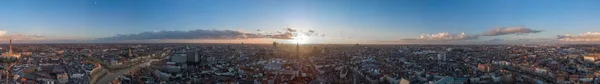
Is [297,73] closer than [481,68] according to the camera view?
Yes

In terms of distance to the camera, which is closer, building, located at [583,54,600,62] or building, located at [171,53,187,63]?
building, located at [171,53,187,63]

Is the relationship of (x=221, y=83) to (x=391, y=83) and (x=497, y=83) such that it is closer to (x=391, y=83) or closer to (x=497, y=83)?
(x=391, y=83)

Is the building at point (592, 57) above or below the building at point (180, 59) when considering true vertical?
below

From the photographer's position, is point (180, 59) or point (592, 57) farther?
point (592, 57)

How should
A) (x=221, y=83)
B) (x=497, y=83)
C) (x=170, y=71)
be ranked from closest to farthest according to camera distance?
1. (x=221, y=83)
2. (x=497, y=83)
3. (x=170, y=71)

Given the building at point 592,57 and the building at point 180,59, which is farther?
the building at point 592,57

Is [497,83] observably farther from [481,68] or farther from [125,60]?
[125,60]

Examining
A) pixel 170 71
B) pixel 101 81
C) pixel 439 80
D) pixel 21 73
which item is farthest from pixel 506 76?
pixel 21 73

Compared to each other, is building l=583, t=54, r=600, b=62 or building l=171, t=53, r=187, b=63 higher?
building l=171, t=53, r=187, b=63

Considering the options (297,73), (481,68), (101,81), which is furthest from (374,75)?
(101,81)

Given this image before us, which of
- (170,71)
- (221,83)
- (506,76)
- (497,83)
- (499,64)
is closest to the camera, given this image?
(221,83)
